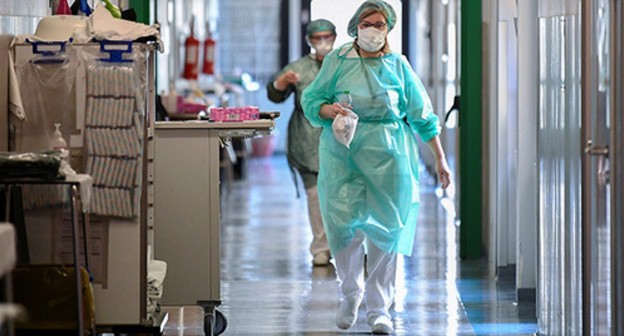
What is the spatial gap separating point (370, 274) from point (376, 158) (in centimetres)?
56

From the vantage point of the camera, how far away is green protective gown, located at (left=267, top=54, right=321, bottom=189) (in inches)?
346

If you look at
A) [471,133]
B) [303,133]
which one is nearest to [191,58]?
[303,133]

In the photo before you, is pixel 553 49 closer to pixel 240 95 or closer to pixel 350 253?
pixel 350 253

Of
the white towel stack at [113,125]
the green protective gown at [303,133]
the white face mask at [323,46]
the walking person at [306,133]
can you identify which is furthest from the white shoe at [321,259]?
the white towel stack at [113,125]

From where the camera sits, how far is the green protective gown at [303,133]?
8.79 meters

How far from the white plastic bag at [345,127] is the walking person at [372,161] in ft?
0.13

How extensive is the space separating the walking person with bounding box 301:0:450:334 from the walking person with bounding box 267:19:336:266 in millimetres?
2184

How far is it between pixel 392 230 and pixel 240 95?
11.7 m

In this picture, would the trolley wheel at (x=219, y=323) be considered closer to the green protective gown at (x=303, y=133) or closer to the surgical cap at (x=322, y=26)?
the green protective gown at (x=303, y=133)

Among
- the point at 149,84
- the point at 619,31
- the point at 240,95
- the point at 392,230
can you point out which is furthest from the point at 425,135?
the point at 240,95

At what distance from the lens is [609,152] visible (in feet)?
15.2

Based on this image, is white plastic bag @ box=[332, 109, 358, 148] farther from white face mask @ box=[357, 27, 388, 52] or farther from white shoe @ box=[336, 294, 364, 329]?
white shoe @ box=[336, 294, 364, 329]

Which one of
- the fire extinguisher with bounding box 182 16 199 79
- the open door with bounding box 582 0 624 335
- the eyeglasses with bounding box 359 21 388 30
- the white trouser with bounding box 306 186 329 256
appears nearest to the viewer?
the open door with bounding box 582 0 624 335

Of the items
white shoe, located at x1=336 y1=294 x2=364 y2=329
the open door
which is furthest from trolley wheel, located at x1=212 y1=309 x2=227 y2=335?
the open door
